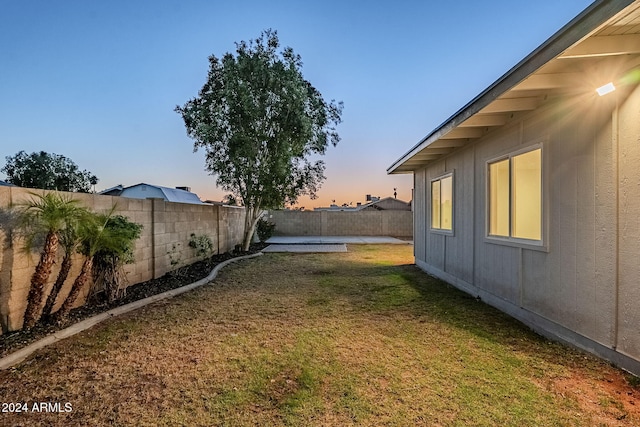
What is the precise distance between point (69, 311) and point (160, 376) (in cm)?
224

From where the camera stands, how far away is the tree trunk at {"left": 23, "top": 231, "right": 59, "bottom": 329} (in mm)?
3311

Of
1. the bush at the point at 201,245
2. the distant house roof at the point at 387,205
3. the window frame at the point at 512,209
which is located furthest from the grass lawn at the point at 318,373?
the distant house roof at the point at 387,205

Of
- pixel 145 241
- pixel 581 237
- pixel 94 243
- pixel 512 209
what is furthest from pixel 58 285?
pixel 512 209

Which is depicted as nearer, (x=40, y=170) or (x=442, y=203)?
(x=442, y=203)

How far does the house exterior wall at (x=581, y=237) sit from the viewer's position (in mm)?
2617

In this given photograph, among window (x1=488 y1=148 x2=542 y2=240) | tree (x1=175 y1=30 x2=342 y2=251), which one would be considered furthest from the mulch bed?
window (x1=488 y1=148 x2=542 y2=240)

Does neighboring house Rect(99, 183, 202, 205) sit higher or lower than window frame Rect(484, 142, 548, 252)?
higher

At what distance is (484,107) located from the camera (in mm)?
3623

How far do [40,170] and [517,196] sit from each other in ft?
106

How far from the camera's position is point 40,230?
11.5ft

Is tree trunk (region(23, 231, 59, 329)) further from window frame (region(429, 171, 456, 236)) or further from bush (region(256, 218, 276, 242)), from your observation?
bush (region(256, 218, 276, 242))

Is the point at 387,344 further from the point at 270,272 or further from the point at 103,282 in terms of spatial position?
the point at 270,272

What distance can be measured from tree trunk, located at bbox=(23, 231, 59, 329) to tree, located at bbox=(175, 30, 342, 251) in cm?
682

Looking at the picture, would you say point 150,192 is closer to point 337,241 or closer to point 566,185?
point 337,241
